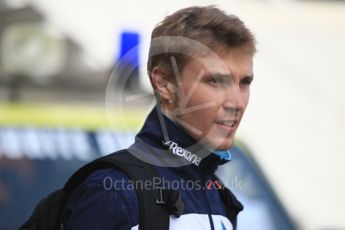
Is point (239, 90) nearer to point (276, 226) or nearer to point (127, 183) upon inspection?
point (127, 183)

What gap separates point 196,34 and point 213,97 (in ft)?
0.44

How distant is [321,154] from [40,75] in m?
2.17

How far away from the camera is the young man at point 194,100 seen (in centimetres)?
159

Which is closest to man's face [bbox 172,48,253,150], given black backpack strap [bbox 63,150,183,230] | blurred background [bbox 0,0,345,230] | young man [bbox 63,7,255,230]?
young man [bbox 63,7,255,230]

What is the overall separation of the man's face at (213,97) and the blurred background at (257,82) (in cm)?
254

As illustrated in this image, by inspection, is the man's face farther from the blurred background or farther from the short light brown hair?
the blurred background

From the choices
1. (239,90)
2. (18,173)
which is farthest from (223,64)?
(18,173)

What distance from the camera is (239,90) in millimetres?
1626

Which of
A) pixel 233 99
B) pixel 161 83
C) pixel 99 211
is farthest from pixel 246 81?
Answer: pixel 99 211

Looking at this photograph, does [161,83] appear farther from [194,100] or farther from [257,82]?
[257,82]

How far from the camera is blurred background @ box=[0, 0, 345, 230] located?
4.54 meters

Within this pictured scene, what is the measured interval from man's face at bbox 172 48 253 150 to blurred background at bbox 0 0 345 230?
2.54 meters

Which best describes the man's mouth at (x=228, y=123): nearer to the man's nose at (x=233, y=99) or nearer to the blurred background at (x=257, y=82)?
the man's nose at (x=233, y=99)

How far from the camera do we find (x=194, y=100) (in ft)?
5.23
